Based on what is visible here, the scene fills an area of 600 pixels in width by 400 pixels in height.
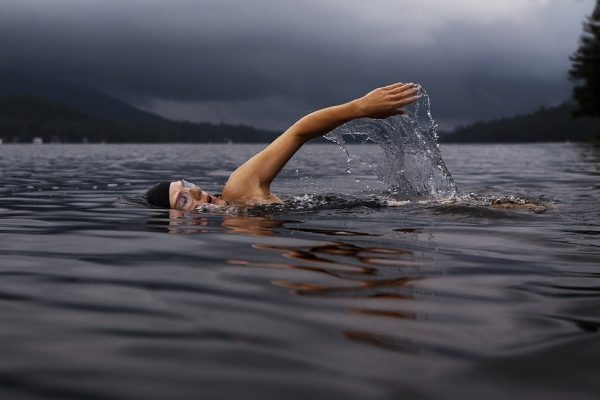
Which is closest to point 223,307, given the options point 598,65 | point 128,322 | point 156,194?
point 128,322

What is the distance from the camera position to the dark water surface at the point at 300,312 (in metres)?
2.37

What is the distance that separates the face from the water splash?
64.2 inches

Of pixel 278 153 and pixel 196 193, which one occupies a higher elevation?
pixel 278 153

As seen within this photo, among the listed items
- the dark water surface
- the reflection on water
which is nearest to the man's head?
the dark water surface

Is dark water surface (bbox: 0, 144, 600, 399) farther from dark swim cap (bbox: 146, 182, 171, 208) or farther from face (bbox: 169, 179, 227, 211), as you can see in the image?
dark swim cap (bbox: 146, 182, 171, 208)

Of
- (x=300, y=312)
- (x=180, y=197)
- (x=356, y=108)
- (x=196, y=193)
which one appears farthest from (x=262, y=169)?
(x=300, y=312)

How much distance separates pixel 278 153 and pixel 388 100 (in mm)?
1427

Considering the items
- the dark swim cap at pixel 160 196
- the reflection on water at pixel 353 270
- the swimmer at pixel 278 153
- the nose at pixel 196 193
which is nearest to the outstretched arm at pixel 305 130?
the swimmer at pixel 278 153

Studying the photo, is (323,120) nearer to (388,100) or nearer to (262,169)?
(388,100)

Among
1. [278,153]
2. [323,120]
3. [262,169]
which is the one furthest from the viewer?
[262,169]

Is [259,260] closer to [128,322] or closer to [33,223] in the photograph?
[128,322]

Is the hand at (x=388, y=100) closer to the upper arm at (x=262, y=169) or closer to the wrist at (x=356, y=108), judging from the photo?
the wrist at (x=356, y=108)

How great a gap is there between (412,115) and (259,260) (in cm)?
424

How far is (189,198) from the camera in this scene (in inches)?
325
